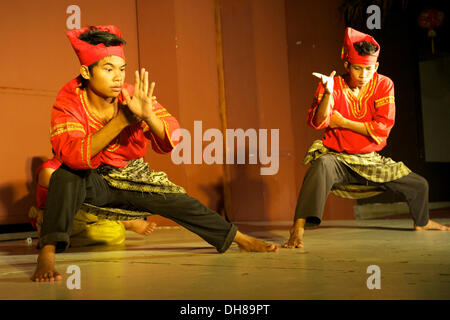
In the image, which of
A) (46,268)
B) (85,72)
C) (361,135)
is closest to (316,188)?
(361,135)

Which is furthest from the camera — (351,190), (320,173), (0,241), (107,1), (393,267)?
(107,1)

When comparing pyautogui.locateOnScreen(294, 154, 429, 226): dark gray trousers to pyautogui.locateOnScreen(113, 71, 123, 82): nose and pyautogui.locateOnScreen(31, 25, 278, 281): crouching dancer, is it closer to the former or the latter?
pyautogui.locateOnScreen(31, 25, 278, 281): crouching dancer

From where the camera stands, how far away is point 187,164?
5.04 metres

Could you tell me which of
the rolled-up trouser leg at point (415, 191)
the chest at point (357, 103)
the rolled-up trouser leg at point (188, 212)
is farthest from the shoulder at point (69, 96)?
the rolled-up trouser leg at point (415, 191)

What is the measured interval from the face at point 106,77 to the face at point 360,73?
145 cm

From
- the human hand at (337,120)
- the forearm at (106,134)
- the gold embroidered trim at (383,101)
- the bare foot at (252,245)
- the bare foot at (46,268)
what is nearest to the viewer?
the bare foot at (46,268)

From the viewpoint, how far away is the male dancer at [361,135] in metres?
3.53

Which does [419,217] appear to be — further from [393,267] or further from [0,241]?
[0,241]

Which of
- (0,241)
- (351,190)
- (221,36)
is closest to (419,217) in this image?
(351,190)

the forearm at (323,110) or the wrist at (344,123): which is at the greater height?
the forearm at (323,110)

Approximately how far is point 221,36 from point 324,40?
87cm

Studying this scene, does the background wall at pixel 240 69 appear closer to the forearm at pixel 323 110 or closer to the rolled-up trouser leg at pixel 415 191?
the rolled-up trouser leg at pixel 415 191

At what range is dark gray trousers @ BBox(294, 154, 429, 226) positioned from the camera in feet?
10.8

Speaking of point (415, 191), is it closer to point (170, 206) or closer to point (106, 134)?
point (170, 206)
